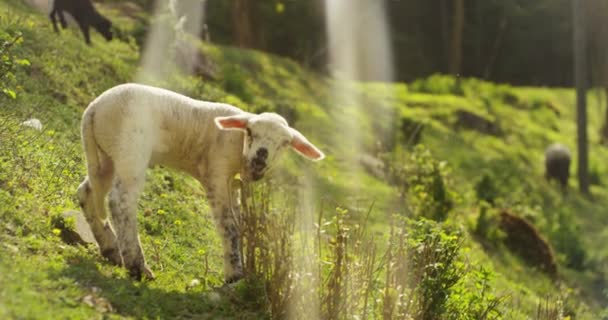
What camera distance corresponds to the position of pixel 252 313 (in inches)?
271

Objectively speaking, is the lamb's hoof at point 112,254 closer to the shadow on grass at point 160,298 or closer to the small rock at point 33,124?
the shadow on grass at point 160,298

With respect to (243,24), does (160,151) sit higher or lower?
higher

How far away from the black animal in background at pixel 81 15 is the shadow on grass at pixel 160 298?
793cm

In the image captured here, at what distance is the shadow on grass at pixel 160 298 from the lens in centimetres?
623

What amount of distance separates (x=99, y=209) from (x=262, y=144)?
4.66 feet

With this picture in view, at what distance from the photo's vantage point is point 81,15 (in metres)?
14.4

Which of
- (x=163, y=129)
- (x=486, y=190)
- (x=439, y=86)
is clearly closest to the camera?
(x=163, y=129)

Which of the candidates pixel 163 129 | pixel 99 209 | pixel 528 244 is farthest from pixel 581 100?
pixel 99 209

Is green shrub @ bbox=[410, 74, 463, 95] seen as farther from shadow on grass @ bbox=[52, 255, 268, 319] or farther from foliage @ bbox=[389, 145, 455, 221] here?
shadow on grass @ bbox=[52, 255, 268, 319]

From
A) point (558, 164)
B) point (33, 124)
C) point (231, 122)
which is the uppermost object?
point (231, 122)

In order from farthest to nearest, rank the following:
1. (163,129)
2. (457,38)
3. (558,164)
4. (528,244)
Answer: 1. (457,38)
2. (558,164)
3. (528,244)
4. (163,129)

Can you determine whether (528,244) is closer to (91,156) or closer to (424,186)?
(424,186)

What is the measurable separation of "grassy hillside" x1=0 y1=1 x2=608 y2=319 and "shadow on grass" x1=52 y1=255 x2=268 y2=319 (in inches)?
0.6

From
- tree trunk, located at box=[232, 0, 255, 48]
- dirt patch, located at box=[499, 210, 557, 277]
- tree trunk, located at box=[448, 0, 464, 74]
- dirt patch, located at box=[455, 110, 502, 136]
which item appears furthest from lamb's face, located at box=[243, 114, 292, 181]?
tree trunk, located at box=[448, 0, 464, 74]
